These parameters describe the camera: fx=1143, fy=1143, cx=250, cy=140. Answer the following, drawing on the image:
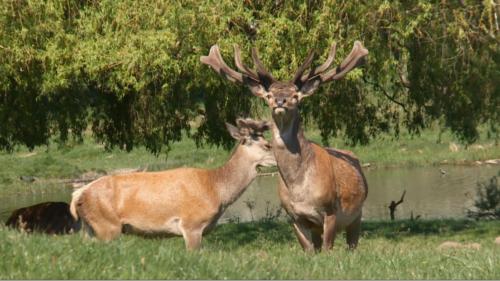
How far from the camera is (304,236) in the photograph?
11.5 m

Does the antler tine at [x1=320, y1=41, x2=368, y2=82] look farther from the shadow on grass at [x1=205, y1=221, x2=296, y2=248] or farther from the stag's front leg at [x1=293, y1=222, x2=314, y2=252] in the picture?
the shadow on grass at [x1=205, y1=221, x2=296, y2=248]

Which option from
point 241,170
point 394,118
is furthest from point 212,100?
point 241,170

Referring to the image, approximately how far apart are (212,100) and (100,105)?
203 centimetres

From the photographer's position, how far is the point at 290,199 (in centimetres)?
1166

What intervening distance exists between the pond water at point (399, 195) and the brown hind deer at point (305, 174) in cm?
1024

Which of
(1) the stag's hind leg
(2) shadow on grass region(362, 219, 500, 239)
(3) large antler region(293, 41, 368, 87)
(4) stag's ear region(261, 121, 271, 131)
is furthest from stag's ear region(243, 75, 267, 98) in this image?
(2) shadow on grass region(362, 219, 500, 239)

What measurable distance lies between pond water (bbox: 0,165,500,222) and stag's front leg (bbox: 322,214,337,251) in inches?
425

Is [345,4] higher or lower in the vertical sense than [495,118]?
higher

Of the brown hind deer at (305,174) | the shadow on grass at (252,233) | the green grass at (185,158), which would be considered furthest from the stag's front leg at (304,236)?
the green grass at (185,158)

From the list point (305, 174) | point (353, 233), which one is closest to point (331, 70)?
point (305, 174)

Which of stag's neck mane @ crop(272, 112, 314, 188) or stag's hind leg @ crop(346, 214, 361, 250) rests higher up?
stag's neck mane @ crop(272, 112, 314, 188)

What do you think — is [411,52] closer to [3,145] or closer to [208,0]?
[208,0]

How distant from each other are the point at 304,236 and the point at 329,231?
0.85 feet

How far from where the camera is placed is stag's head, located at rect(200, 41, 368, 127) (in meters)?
11.4
